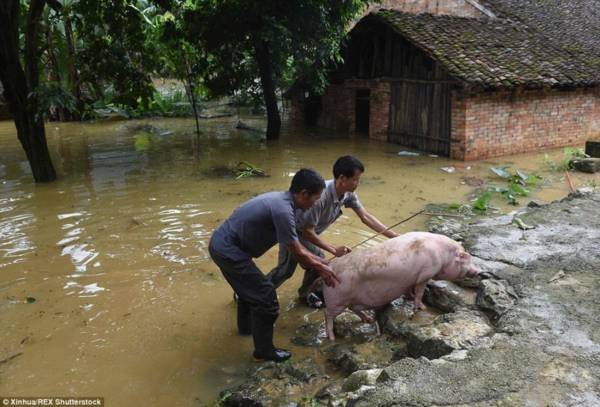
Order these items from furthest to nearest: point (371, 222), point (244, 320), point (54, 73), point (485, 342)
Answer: point (54, 73), point (371, 222), point (244, 320), point (485, 342)

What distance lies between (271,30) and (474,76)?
5.16 m

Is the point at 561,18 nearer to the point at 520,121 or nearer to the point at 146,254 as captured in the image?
the point at 520,121

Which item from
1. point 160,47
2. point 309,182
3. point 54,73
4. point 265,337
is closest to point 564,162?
point 309,182

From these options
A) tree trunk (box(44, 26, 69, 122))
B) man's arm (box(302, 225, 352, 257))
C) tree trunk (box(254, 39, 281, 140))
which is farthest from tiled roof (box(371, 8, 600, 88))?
tree trunk (box(44, 26, 69, 122))

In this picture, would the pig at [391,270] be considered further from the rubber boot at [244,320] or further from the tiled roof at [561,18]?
the tiled roof at [561,18]

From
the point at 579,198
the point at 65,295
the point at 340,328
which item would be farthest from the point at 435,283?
the point at 65,295

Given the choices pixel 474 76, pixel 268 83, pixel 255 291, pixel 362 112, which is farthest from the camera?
pixel 362 112

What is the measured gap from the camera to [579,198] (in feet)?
24.1

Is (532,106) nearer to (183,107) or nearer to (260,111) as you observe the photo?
(260,111)

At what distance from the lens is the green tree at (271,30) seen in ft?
44.4

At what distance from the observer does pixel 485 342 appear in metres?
3.70

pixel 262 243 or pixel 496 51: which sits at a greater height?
pixel 496 51

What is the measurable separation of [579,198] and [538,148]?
7.79 metres

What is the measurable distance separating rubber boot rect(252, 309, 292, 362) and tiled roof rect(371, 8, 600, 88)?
9.56m
